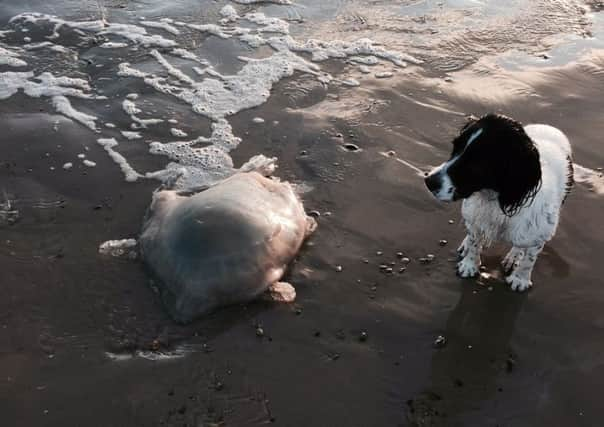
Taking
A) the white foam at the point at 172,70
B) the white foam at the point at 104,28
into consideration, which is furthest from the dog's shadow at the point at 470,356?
the white foam at the point at 104,28

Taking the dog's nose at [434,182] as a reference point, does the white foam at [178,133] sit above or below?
below

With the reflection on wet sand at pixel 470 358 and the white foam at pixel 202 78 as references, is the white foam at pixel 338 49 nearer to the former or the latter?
the white foam at pixel 202 78

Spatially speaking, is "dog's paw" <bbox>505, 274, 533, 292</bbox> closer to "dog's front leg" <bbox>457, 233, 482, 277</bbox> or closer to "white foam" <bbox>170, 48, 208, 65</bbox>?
"dog's front leg" <bbox>457, 233, 482, 277</bbox>

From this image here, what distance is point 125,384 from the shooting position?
3338 millimetres

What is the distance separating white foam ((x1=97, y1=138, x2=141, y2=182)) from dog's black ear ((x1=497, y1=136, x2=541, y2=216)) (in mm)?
3188

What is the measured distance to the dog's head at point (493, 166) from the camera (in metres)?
3.27

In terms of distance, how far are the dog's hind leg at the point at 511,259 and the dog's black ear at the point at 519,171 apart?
2.90 feet

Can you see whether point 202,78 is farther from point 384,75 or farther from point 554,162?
point 554,162

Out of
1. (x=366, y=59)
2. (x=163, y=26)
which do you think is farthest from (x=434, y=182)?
(x=163, y=26)

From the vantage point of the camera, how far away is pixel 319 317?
3871 millimetres

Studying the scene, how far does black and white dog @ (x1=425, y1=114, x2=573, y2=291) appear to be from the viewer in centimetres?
330

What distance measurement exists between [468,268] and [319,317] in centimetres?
118

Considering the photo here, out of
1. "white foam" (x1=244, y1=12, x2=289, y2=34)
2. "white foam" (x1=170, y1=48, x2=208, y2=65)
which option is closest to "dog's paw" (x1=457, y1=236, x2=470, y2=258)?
"white foam" (x1=170, y1=48, x2=208, y2=65)

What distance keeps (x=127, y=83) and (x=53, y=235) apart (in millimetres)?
2617
